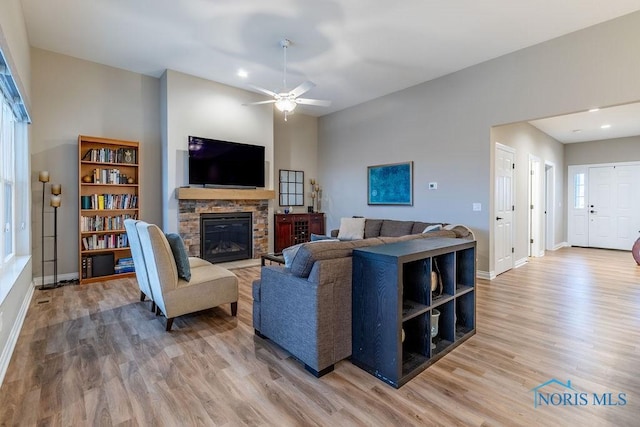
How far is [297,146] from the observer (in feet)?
23.2

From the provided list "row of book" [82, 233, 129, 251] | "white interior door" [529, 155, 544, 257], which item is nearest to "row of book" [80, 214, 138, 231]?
"row of book" [82, 233, 129, 251]

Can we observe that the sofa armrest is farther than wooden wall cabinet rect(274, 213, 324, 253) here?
No

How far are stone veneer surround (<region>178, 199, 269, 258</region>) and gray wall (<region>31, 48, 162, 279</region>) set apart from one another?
0.61 metres

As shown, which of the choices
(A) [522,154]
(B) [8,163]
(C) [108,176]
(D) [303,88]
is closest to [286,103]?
(D) [303,88]

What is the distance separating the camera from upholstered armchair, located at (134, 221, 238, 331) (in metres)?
2.68

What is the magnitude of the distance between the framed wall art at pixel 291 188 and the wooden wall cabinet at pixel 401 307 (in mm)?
4549

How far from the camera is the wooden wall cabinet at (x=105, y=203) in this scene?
4.38m

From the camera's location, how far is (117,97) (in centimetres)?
479

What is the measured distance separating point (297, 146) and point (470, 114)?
3.69 meters

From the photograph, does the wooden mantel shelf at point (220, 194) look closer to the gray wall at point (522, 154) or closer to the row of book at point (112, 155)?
the row of book at point (112, 155)

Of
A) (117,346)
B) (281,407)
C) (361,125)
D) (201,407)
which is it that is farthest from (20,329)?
(361,125)

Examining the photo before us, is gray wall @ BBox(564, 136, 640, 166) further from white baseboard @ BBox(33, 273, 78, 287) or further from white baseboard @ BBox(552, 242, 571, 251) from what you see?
white baseboard @ BBox(33, 273, 78, 287)

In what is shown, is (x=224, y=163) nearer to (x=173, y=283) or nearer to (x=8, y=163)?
(x=8, y=163)

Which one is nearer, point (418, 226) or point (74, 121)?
point (74, 121)
